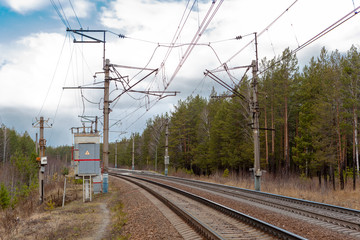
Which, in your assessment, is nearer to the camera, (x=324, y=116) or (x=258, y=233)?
(x=258, y=233)

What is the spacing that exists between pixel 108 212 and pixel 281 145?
32.6 m

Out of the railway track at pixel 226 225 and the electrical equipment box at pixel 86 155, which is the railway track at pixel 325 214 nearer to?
the railway track at pixel 226 225

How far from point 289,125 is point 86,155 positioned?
31.6m

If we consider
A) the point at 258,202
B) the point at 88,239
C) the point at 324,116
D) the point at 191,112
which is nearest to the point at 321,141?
the point at 324,116

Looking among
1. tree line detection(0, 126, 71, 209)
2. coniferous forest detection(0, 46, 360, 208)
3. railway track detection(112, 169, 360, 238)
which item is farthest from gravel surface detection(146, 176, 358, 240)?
tree line detection(0, 126, 71, 209)

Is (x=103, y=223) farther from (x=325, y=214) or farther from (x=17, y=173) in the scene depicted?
(x=17, y=173)

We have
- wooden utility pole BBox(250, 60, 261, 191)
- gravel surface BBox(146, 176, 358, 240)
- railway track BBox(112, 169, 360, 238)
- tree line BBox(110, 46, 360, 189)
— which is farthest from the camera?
tree line BBox(110, 46, 360, 189)

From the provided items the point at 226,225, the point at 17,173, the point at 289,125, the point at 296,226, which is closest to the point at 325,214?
the point at 296,226

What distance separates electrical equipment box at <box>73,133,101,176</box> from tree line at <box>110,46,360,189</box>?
1110 cm

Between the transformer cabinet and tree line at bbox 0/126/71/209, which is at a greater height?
the transformer cabinet

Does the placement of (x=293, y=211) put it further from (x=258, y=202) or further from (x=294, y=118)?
(x=294, y=118)

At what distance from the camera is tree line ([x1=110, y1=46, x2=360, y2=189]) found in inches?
1198

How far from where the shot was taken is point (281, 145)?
141 ft

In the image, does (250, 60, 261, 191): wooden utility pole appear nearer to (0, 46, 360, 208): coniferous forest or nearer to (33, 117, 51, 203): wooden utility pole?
(0, 46, 360, 208): coniferous forest
